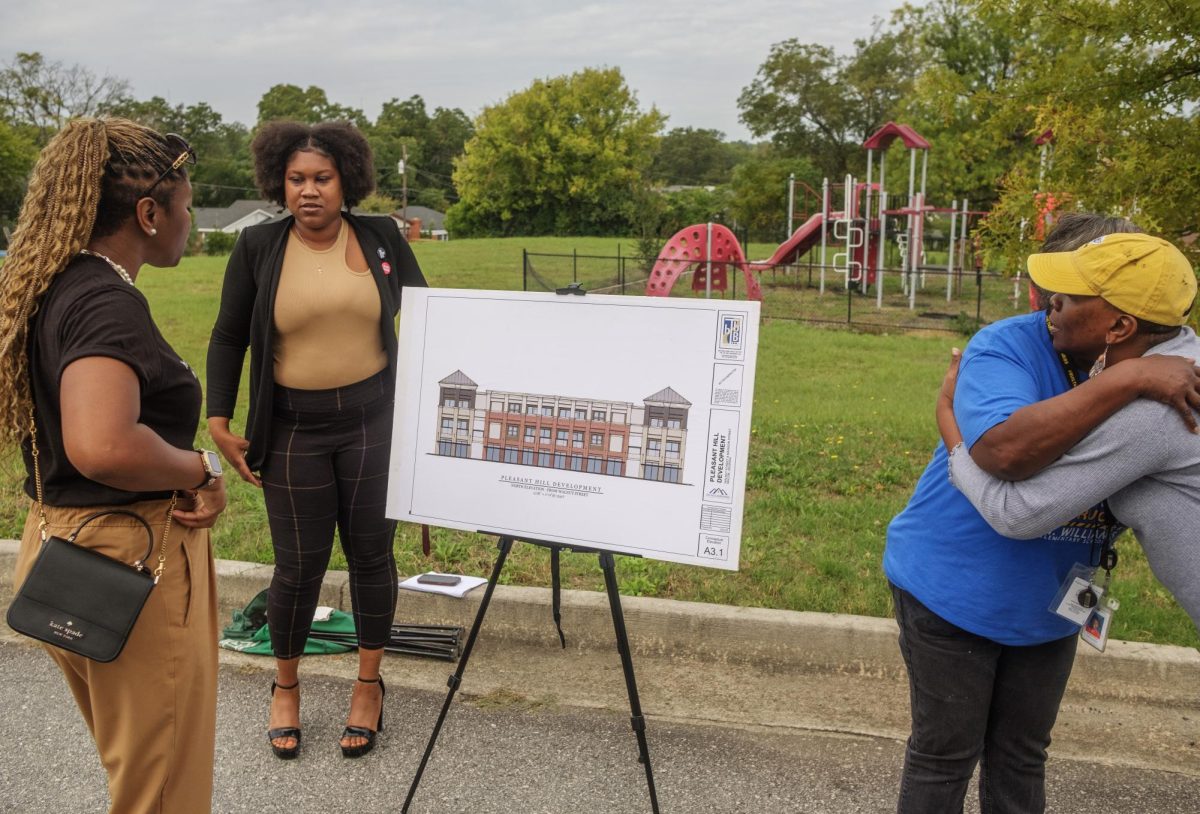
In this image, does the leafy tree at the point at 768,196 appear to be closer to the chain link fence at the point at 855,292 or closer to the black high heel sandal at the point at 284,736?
the chain link fence at the point at 855,292

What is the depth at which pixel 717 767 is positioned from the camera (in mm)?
3504

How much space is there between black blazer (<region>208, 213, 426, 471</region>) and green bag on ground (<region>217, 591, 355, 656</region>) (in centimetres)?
113

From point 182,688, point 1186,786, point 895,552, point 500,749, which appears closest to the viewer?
point 182,688

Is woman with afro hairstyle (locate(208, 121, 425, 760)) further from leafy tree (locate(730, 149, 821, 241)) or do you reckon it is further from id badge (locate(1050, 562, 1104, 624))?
leafy tree (locate(730, 149, 821, 241))

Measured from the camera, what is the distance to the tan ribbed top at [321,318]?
136 inches

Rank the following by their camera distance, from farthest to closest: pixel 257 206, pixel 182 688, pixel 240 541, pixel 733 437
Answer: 1. pixel 257 206
2. pixel 240 541
3. pixel 733 437
4. pixel 182 688

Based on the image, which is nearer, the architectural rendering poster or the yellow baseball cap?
the yellow baseball cap

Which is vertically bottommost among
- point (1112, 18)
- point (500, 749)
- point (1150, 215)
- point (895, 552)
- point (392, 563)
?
point (500, 749)

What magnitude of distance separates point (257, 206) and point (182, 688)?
98.1 meters

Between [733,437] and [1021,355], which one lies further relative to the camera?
[733,437]

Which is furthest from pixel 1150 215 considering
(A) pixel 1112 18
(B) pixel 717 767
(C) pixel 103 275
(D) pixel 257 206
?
(D) pixel 257 206

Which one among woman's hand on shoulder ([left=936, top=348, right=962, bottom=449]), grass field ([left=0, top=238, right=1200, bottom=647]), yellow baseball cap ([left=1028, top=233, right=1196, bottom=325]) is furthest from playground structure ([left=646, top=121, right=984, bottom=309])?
yellow baseball cap ([left=1028, top=233, right=1196, bottom=325])

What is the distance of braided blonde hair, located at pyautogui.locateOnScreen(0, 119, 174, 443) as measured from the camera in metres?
2.15

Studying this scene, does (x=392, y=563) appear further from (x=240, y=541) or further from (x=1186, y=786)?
(x=1186, y=786)
